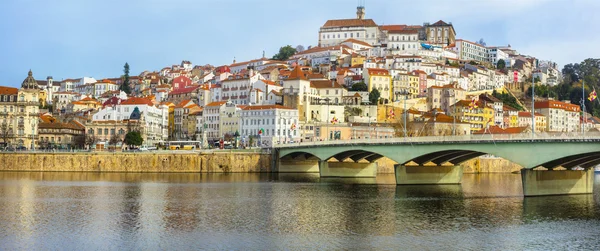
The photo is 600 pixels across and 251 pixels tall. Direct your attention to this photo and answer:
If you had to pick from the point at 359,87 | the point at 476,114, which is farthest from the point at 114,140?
the point at 476,114

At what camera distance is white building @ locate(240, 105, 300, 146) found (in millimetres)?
101375

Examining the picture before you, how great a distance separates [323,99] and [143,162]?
48.8 meters

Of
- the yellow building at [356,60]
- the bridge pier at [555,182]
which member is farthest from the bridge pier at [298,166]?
the yellow building at [356,60]

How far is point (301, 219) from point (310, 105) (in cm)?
7757

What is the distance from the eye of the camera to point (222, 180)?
210ft

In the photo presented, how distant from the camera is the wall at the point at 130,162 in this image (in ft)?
238

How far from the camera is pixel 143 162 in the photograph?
74.6 m

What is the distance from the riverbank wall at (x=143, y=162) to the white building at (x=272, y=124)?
21175 mm

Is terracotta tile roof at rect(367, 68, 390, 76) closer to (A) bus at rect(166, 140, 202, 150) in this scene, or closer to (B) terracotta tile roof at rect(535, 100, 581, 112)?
(B) terracotta tile roof at rect(535, 100, 581, 112)

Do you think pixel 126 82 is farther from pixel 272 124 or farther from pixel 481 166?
pixel 481 166

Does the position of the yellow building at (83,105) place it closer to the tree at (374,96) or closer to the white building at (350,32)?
the tree at (374,96)

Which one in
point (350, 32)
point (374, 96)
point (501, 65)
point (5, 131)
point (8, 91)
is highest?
point (350, 32)

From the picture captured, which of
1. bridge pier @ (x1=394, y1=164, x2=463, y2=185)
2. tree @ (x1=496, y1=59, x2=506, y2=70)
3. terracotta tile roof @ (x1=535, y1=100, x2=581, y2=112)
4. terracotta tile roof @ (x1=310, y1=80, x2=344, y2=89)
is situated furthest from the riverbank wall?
tree @ (x1=496, y1=59, x2=506, y2=70)

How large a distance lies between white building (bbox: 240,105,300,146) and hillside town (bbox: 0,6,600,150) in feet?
0.50
